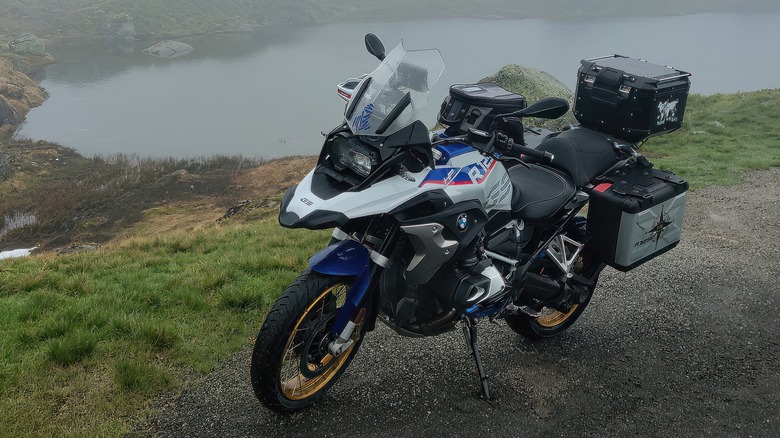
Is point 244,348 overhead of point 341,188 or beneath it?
beneath

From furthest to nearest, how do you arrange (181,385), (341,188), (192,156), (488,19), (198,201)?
(488,19) → (192,156) → (198,201) → (181,385) → (341,188)

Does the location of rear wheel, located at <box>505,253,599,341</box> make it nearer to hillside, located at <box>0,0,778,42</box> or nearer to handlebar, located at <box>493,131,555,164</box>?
handlebar, located at <box>493,131,555,164</box>

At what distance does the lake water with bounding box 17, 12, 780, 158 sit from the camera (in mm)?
50281

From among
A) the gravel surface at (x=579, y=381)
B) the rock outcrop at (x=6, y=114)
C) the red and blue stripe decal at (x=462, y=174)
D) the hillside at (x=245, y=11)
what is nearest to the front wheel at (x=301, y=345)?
the gravel surface at (x=579, y=381)

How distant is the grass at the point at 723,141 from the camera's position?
13066 millimetres

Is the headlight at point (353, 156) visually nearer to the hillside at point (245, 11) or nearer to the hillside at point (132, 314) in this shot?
the hillside at point (132, 314)

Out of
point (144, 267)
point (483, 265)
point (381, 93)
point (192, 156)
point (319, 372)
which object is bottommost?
point (192, 156)

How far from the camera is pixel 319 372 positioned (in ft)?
14.0

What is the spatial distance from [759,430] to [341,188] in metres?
3.55

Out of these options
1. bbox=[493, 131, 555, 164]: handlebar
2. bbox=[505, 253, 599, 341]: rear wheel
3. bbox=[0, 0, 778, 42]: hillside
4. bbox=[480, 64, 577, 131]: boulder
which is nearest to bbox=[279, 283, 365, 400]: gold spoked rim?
bbox=[493, 131, 555, 164]: handlebar

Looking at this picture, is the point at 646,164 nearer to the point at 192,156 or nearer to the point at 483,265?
the point at 483,265

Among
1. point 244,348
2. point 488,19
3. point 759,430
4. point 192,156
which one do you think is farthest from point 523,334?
point 488,19

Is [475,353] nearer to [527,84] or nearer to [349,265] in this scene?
[349,265]

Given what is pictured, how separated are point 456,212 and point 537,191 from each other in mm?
1151
